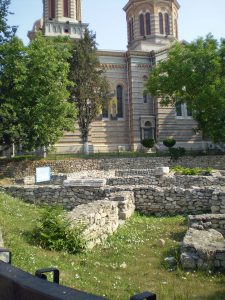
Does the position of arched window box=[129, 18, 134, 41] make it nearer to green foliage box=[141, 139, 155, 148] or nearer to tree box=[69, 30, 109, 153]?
tree box=[69, 30, 109, 153]

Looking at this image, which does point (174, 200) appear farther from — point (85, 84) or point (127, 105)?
point (127, 105)

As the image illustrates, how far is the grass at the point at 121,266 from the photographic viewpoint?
566cm

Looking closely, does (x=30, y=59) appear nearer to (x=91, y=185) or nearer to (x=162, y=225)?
(x=91, y=185)

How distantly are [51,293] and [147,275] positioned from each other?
5.16 m

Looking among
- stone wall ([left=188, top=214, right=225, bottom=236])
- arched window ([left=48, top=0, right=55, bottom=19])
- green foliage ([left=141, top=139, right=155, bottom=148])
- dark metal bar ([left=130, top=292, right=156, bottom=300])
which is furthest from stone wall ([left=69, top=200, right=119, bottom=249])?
arched window ([left=48, top=0, right=55, bottom=19])

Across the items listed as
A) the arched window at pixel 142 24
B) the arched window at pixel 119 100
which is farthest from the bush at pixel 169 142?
the arched window at pixel 142 24

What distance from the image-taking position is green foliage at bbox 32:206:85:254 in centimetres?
751

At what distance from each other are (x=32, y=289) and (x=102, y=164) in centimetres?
2659

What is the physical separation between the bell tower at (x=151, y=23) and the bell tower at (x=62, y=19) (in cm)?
866

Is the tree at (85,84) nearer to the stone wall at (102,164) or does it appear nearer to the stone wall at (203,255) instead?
the stone wall at (102,164)

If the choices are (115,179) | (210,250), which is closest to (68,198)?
(115,179)

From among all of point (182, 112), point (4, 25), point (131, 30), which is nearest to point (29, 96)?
point (4, 25)

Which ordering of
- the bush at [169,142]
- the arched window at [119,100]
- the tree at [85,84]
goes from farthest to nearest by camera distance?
1. the arched window at [119,100]
2. the bush at [169,142]
3. the tree at [85,84]

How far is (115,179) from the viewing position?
57.0 ft
